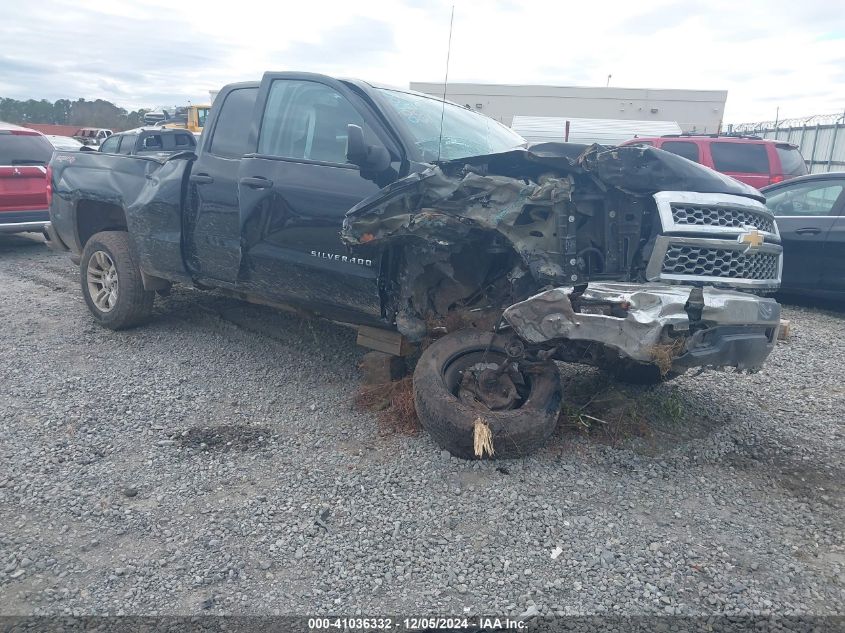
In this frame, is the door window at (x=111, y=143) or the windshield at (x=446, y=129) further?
the door window at (x=111, y=143)

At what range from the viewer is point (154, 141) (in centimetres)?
1296

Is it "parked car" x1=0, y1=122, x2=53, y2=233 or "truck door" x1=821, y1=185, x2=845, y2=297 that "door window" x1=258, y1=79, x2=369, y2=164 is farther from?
"parked car" x1=0, y1=122, x2=53, y2=233

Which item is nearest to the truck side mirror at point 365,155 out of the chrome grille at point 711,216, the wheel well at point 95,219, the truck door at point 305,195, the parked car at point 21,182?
the truck door at point 305,195

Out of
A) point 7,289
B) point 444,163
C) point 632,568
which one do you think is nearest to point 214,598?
point 632,568

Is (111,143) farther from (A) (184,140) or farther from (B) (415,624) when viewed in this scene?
(B) (415,624)

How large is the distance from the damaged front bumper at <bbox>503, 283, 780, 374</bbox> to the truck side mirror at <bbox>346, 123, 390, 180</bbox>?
3.95 ft

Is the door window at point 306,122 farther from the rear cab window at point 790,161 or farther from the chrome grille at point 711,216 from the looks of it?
the rear cab window at point 790,161

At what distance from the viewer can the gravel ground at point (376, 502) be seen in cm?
255

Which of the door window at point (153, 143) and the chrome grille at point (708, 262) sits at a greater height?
the door window at point (153, 143)

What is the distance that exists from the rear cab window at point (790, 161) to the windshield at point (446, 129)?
727cm

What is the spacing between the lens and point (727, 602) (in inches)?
98.2

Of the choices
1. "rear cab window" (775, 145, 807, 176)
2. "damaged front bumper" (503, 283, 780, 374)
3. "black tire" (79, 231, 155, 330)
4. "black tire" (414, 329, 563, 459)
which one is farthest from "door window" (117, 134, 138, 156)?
"damaged front bumper" (503, 283, 780, 374)

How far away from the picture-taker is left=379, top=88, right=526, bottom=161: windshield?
4191 millimetres

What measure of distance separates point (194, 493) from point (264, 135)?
8.47 feet
